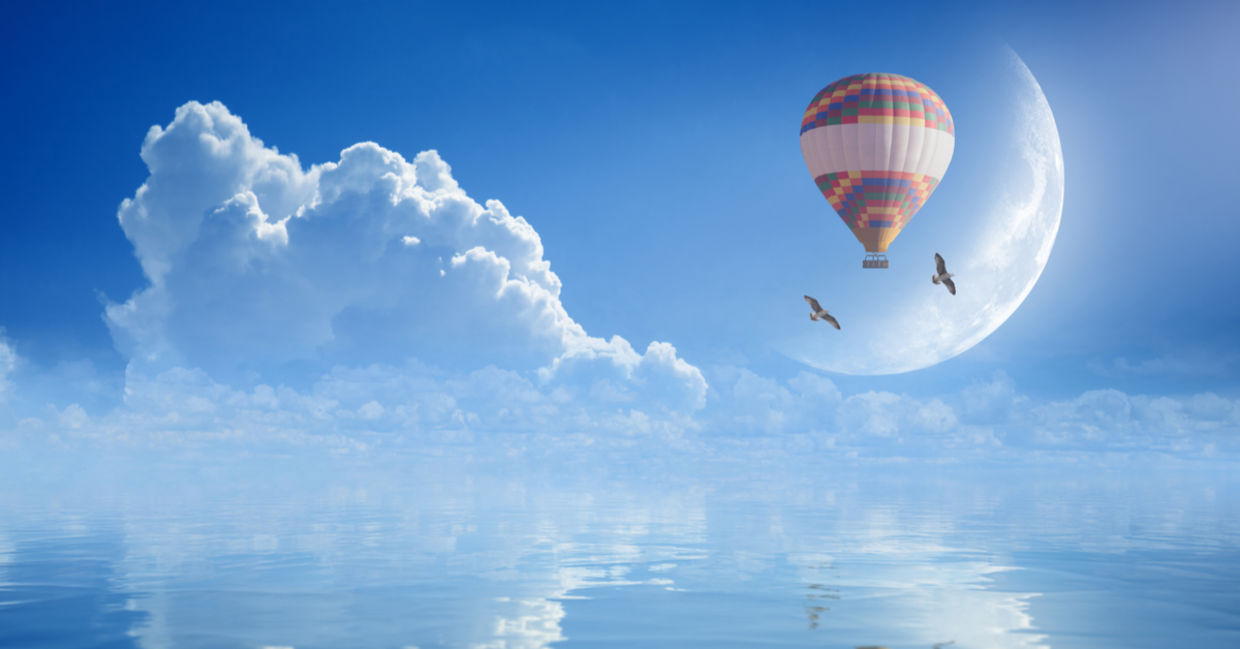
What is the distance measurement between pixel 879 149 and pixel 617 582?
3866 centimetres

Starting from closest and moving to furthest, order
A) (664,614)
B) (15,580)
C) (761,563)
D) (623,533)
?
(664,614) → (15,580) → (761,563) → (623,533)

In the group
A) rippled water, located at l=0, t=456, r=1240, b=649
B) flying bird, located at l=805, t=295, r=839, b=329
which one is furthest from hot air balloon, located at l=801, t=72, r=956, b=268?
rippled water, located at l=0, t=456, r=1240, b=649

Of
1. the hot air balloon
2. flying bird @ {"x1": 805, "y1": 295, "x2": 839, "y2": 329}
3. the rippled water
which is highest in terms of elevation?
the hot air balloon

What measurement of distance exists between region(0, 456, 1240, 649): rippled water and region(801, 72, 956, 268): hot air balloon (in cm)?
2125

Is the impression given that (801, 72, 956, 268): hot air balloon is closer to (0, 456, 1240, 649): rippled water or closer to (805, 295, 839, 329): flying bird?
(805, 295, 839, 329): flying bird

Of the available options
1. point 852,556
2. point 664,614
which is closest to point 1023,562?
point 852,556

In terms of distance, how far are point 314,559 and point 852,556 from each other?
2750 cm

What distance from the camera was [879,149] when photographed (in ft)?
235

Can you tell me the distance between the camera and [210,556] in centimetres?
5628

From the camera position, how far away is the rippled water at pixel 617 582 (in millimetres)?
33656

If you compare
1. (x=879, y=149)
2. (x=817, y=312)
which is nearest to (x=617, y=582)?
(x=817, y=312)

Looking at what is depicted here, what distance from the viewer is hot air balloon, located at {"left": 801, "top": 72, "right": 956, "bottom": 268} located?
7162 cm

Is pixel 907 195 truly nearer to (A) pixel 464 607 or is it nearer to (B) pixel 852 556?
(B) pixel 852 556

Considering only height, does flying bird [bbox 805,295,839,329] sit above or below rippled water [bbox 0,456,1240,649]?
above
